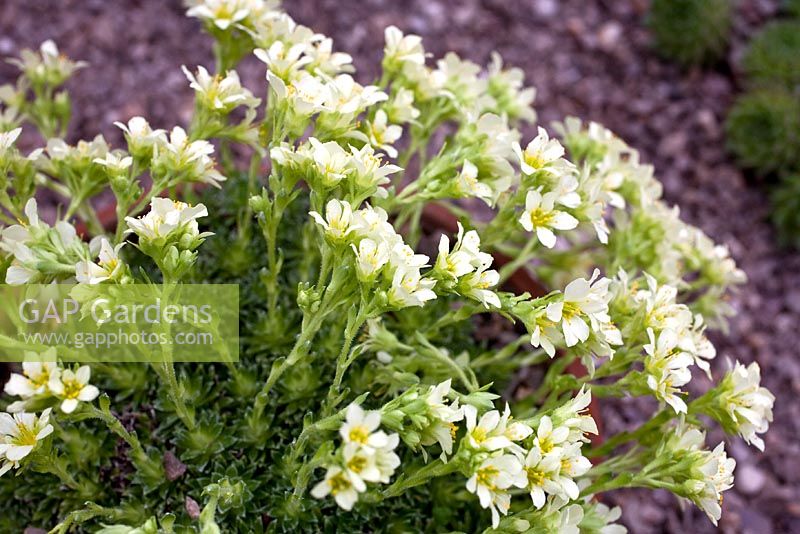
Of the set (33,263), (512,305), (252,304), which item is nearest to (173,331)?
(252,304)

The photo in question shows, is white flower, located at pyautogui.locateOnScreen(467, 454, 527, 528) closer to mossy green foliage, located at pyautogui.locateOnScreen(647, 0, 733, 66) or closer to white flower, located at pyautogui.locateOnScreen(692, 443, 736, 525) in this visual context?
white flower, located at pyautogui.locateOnScreen(692, 443, 736, 525)

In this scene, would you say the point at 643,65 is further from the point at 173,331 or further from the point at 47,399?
the point at 47,399

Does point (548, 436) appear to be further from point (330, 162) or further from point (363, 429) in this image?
point (330, 162)

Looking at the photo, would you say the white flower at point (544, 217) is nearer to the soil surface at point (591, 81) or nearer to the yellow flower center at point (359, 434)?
the yellow flower center at point (359, 434)

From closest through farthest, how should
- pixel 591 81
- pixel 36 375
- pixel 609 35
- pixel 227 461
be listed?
pixel 36 375 → pixel 227 461 → pixel 591 81 → pixel 609 35

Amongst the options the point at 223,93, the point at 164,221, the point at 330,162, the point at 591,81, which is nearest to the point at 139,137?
the point at 223,93

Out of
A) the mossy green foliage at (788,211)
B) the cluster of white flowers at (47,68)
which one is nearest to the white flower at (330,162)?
the cluster of white flowers at (47,68)
